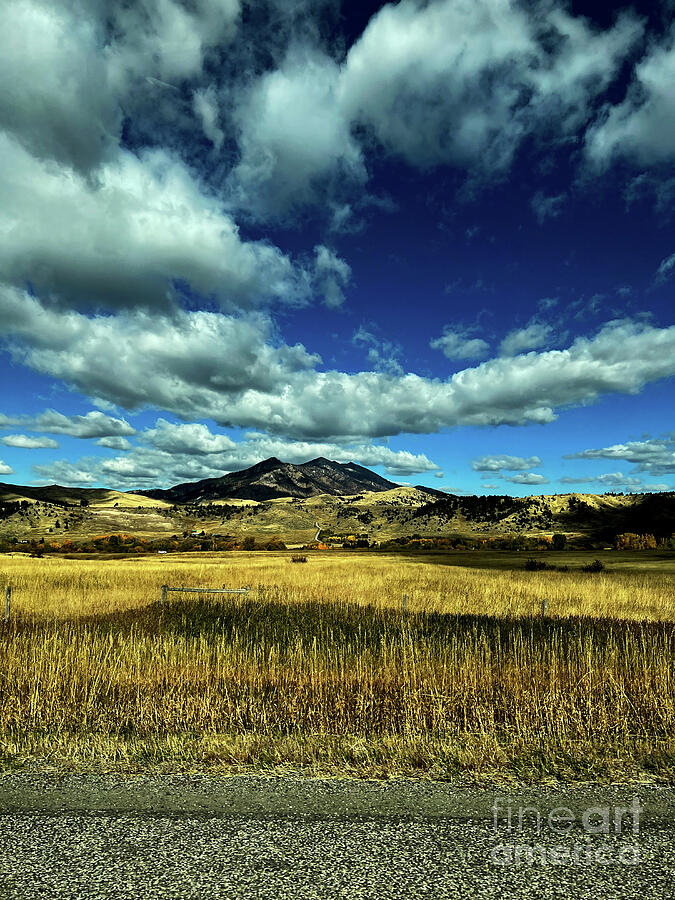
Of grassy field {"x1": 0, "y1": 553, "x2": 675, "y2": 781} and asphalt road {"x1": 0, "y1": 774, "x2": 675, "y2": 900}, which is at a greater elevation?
asphalt road {"x1": 0, "y1": 774, "x2": 675, "y2": 900}

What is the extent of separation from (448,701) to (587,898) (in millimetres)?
4574

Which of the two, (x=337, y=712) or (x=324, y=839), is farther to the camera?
(x=337, y=712)

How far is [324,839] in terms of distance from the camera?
453 centimetres

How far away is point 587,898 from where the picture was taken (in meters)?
3.77

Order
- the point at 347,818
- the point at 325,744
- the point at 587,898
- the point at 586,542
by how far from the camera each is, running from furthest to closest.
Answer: the point at 586,542 → the point at 325,744 → the point at 347,818 → the point at 587,898

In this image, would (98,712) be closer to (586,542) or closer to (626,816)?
(626,816)

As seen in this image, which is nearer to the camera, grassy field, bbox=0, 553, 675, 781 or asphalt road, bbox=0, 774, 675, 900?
asphalt road, bbox=0, 774, 675, 900

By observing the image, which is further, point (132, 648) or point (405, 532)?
point (405, 532)

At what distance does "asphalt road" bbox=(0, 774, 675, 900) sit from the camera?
3885 millimetres

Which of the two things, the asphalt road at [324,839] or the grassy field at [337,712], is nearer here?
the asphalt road at [324,839]

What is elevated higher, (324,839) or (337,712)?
(324,839)

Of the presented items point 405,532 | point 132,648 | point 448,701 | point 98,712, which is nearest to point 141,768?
point 98,712

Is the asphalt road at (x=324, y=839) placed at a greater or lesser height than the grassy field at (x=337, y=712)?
greater

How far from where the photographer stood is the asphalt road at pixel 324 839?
153 inches
